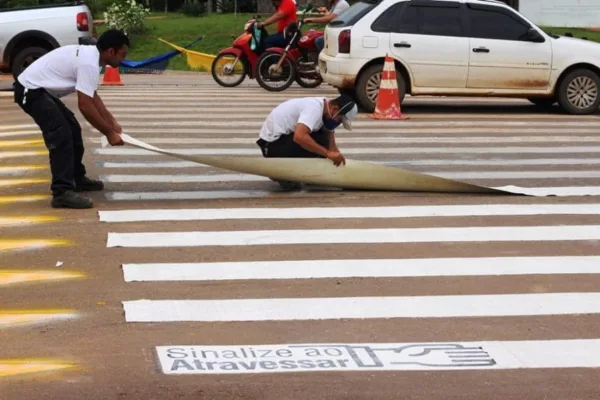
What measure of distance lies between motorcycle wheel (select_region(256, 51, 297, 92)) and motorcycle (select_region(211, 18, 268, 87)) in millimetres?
252

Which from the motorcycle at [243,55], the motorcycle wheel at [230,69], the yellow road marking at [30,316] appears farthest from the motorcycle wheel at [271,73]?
the yellow road marking at [30,316]

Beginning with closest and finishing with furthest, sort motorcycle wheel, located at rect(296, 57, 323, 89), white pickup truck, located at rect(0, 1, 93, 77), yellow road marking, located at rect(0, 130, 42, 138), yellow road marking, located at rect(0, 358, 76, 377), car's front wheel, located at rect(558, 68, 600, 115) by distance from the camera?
1. yellow road marking, located at rect(0, 358, 76, 377)
2. yellow road marking, located at rect(0, 130, 42, 138)
3. car's front wheel, located at rect(558, 68, 600, 115)
4. white pickup truck, located at rect(0, 1, 93, 77)
5. motorcycle wheel, located at rect(296, 57, 323, 89)

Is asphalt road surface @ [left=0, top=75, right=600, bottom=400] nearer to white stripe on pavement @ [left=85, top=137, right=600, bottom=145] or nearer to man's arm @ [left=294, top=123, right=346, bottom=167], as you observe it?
man's arm @ [left=294, top=123, right=346, bottom=167]

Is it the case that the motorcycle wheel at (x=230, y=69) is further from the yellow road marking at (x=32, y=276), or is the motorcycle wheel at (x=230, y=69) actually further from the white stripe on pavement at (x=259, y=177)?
the yellow road marking at (x=32, y=276)

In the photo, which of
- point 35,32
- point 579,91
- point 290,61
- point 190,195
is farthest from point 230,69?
point 190,195

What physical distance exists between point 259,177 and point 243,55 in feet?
30.7

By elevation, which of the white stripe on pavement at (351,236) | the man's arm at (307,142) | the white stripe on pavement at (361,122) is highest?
the man's arm at (307,142)

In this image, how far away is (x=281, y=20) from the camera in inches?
805

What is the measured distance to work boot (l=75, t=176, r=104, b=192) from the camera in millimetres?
10664

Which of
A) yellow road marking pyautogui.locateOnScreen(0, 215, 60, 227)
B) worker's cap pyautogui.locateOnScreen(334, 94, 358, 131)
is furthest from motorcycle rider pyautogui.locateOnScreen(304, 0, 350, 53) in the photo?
yellow road marking pyautogui.locateOnScreen(0, 215, 60, 227)

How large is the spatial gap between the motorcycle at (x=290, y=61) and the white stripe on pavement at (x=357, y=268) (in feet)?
39.0

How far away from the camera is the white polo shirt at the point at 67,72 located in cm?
950

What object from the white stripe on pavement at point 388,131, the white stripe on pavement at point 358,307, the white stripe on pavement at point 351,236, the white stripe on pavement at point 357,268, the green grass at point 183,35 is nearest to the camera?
the white stripe on pavement at point 358,307

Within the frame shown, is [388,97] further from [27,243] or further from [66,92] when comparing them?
[27,243]
